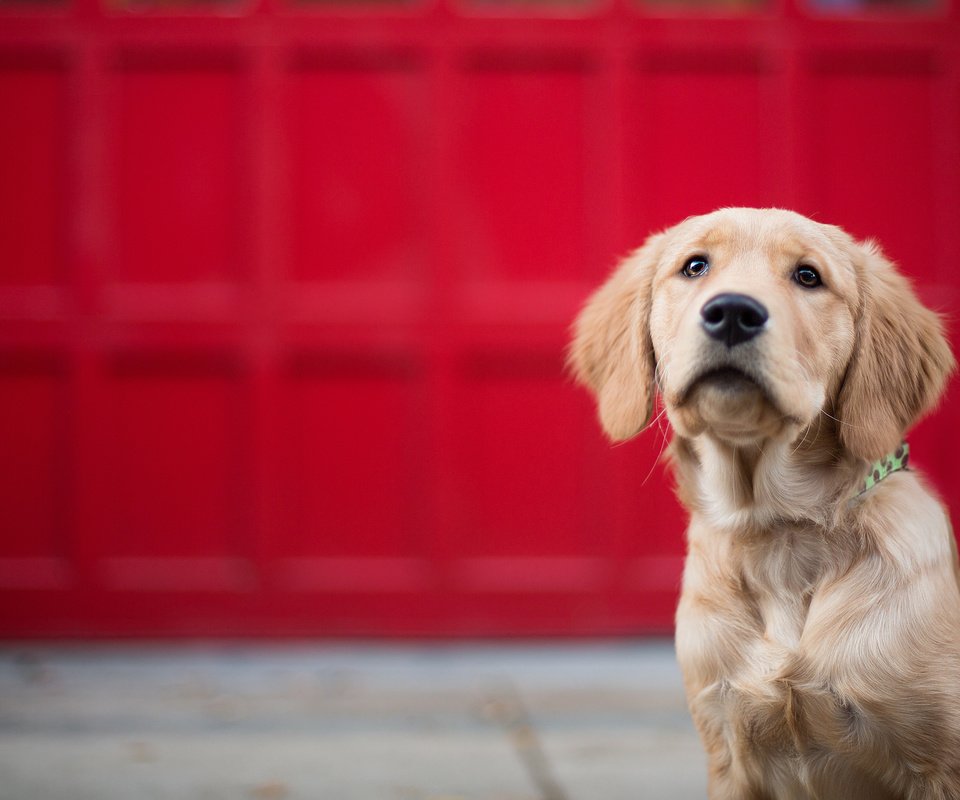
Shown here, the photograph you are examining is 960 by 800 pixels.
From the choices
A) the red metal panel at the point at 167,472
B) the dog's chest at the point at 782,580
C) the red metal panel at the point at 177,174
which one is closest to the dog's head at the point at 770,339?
the dog's chest at the point at 782,580


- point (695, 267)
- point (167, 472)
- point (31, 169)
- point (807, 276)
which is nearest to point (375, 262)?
point (167, 472)

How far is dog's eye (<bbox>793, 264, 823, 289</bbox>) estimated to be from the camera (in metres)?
2.05

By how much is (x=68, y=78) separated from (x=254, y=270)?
3.46 feet

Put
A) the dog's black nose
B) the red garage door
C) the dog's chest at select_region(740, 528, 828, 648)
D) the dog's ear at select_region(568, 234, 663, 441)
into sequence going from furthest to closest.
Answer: the red garage door < the dog's ear at select_region(568, 234, 663, 441) < the dog's chest at select_region(740, 528, 828, 648) < the dog's black nose

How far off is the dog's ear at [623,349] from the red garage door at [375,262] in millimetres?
1709

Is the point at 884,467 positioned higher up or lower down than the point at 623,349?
lower down

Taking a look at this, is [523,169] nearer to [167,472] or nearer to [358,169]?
[358,169]

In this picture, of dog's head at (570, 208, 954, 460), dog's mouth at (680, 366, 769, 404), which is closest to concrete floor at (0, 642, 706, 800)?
dog's head at (570, 208, 954, 460)

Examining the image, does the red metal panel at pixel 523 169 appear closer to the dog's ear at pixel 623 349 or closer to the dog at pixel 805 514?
the dog's ear at pixel 623 349

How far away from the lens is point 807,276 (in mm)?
2059

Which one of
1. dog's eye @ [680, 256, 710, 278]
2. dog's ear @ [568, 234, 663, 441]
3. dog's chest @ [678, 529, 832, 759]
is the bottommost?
dog's chest @ [678, 529, 832, 759]

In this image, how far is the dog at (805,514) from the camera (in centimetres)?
189

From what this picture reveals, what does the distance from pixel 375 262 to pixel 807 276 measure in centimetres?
244

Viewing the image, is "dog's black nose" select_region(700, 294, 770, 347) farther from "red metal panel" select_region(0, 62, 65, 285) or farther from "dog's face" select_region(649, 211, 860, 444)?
"red metal panel" select_region(0, 62, 65, 285)
